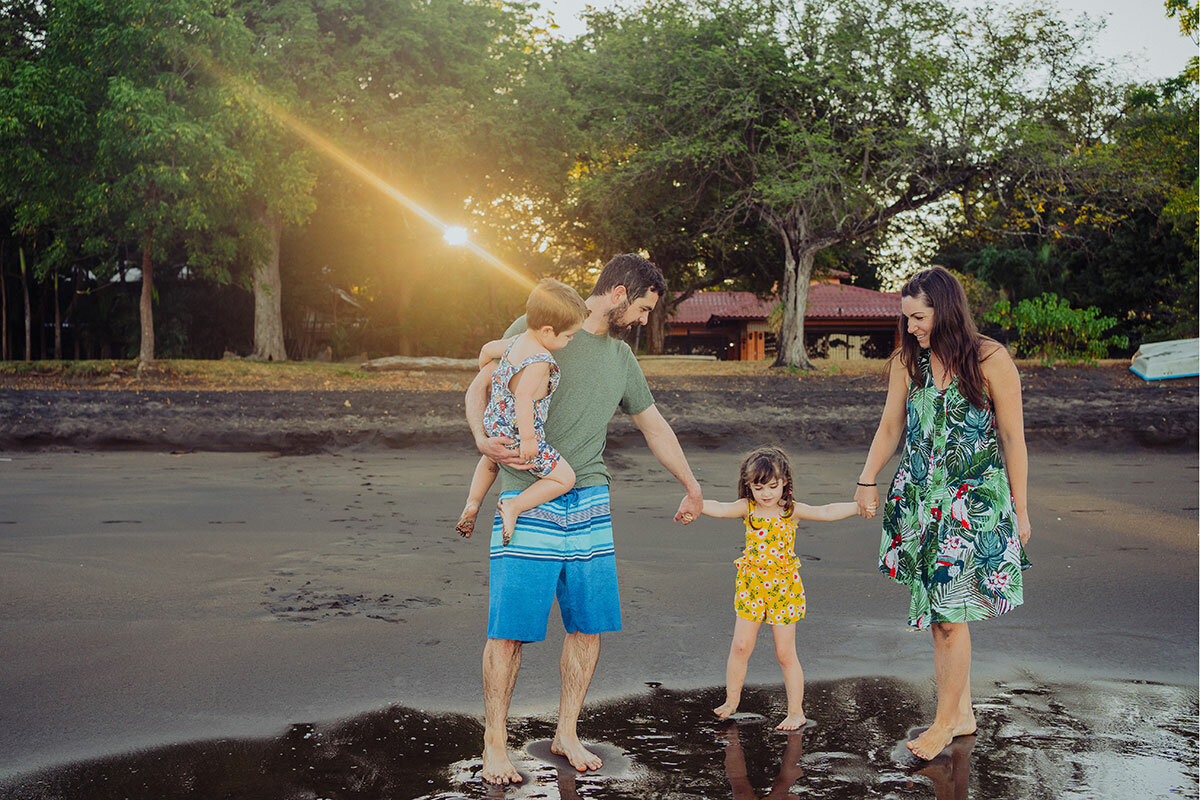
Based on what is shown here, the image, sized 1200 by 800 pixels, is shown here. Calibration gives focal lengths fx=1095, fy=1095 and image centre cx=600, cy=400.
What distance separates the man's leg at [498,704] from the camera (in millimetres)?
3973

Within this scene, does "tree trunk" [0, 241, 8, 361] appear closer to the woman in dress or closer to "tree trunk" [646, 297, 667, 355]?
"tree trunk" [646, 297, 667, 355]

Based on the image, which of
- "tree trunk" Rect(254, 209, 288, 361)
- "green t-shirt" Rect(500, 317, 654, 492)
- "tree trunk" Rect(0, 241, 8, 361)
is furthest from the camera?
"tree trunk" Rect(0, 241, 8, 361)

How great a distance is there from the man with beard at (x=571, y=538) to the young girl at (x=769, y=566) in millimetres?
705

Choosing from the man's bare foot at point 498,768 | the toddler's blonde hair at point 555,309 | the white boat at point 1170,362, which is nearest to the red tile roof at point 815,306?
the white boat at point 1170,362

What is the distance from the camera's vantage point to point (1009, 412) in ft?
14.3

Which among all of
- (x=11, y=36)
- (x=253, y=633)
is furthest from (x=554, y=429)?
(x=11, y=36)

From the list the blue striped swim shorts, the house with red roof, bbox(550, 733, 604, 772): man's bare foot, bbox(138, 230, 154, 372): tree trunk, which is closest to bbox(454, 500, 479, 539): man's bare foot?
the blue striped swim shorts

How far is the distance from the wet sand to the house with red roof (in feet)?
127

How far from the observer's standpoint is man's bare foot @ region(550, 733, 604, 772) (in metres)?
4.08

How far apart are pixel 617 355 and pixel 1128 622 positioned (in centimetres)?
381

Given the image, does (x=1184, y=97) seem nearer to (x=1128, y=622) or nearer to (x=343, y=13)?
(x=343, y=13)

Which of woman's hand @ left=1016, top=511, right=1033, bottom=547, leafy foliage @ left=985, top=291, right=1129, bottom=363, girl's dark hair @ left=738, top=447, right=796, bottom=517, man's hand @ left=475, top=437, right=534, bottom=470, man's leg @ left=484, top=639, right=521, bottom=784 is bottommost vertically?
man's leg @ left=484, top=639, right=521, bottom=784

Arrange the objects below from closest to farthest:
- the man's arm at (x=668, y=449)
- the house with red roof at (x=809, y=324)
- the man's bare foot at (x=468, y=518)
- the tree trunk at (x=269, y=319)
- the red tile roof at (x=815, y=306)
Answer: the man's bare foot at (x=468, y=518) → the man's arm at (x=668, y=449) → the tree trunk at (x=269, y=319) → the red tile roof at (x=815, y=306) → the house with red roof at (x=809, y=324)

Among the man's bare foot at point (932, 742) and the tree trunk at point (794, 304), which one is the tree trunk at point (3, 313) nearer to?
the tree trunk at point (794, 304)
